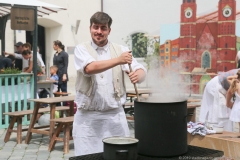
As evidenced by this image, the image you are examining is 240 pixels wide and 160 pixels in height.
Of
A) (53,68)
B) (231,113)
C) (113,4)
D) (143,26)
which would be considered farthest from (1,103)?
(113,4)

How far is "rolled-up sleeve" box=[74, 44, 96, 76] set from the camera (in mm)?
3209

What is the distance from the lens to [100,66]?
3100 millimetres

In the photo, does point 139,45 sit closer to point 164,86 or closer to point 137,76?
point 164,86

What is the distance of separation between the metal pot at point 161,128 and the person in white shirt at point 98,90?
1.13ft

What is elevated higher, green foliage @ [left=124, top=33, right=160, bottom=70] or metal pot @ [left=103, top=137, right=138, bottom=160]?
green foliage @ [left=124, top=33, right=160, bottom=70]

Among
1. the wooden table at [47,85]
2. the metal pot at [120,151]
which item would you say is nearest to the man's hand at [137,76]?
the metal pot at [120,151]

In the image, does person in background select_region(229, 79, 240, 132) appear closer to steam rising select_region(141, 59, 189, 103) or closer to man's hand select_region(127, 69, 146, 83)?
steam rising select_region(141, 59, 189, 103)

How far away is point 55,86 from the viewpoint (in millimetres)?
10828

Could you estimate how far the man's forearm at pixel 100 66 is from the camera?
120 inches

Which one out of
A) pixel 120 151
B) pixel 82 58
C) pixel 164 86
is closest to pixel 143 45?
pixel 164 86

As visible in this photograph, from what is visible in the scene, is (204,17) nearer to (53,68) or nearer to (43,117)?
(53,68)

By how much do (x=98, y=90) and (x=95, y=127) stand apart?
0.31 meters

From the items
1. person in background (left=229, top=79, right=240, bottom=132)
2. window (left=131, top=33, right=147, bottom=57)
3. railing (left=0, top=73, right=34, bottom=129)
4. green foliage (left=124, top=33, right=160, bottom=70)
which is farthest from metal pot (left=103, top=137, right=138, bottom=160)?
window (left=131, top=33, right=147, bottom=57)

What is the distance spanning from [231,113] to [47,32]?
13499 millimetres
